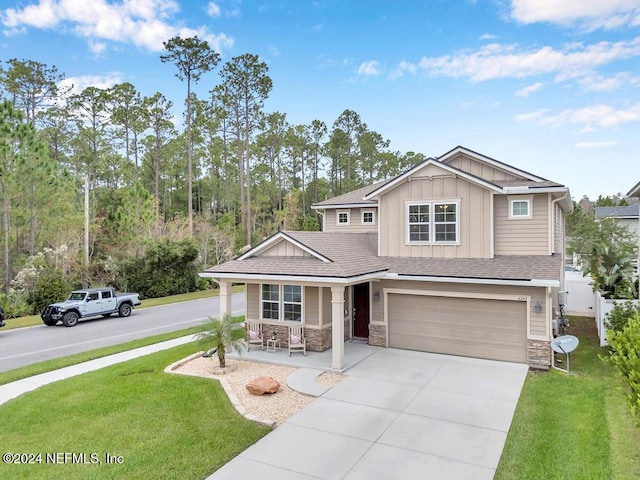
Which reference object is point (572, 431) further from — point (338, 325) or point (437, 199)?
point (437, 199)

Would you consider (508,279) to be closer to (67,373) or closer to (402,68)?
(67,373)

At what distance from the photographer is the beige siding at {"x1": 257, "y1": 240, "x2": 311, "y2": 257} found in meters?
12.4

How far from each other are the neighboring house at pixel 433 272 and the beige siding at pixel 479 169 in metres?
0.04

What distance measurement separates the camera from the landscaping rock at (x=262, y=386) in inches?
351

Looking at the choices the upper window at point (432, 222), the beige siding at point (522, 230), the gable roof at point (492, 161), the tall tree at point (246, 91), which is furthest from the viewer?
the tall tree at point (246, 91)

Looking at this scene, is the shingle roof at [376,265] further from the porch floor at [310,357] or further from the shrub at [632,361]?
the shrub at [632,361]

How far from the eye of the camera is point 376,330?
12.9 meters

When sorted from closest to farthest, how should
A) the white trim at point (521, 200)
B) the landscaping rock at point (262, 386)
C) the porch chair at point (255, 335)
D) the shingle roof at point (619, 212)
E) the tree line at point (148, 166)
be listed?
the landscaping rock at point (262, 386)
the white trim at point (521, 200)
the porch chair at point (255, 335)
the tree line at point (148, 166)
the shingle roof at point (619, 212)

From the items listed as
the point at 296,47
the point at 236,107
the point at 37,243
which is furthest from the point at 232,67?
the point at 37,243

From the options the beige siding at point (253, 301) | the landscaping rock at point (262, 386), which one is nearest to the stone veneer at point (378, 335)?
the beige siding at point (253, 301)

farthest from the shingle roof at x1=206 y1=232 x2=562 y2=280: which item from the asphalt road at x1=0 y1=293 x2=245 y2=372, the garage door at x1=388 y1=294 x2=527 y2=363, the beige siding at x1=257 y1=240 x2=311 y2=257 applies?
the asphalt road at x1=0 y1=293 x2=245 y2=372

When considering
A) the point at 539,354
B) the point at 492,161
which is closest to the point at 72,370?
the point at 539,354

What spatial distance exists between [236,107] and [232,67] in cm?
330

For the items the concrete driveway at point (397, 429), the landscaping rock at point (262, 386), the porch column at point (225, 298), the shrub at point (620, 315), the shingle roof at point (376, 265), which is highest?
the shingle roof at point (376, 265)
